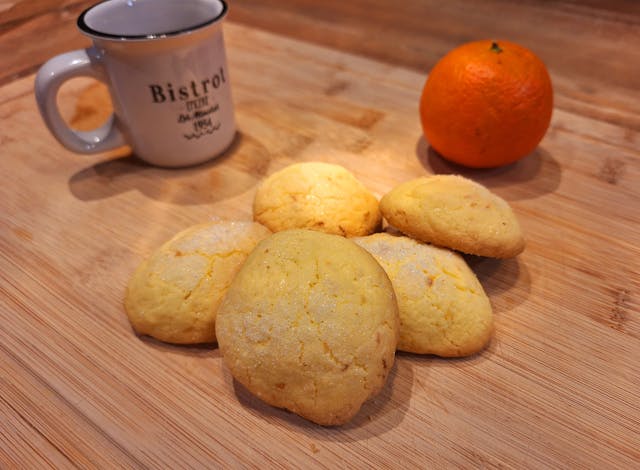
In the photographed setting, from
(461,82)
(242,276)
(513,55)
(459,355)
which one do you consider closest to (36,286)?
(242,276)

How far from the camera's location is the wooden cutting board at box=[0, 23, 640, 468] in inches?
24.1

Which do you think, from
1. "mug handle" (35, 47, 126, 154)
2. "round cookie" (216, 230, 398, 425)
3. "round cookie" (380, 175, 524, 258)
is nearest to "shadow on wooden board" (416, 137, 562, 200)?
"round cookie" (380, 175, 524, 258)

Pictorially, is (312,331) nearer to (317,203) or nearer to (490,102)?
(317,203)

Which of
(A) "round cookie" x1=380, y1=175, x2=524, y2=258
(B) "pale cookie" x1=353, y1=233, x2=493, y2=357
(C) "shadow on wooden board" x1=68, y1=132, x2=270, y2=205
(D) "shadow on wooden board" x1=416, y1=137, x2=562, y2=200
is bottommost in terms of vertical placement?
(D) "shadow on wooden board" x1=416, y1=137, x2=562, y2=200

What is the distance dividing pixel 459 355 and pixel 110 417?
0.47 metres

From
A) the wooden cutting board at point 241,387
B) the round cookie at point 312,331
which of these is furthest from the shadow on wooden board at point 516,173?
the round cookie at point 312,331

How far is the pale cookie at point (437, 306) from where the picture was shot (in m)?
0.68

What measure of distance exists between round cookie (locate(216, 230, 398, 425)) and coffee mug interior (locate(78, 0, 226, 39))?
61cm

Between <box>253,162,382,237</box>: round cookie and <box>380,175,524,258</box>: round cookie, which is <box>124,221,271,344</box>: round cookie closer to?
<box>253,162,382,237</box>: round cookie

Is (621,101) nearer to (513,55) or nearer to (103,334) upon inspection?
(513,55)

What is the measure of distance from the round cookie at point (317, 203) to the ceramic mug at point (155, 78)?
0.88ft

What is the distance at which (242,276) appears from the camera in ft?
2.13

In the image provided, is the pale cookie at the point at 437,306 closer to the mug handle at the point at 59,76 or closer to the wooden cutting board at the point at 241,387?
the wooden cutting board at the point at 241,387

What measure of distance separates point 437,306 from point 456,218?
135mm
